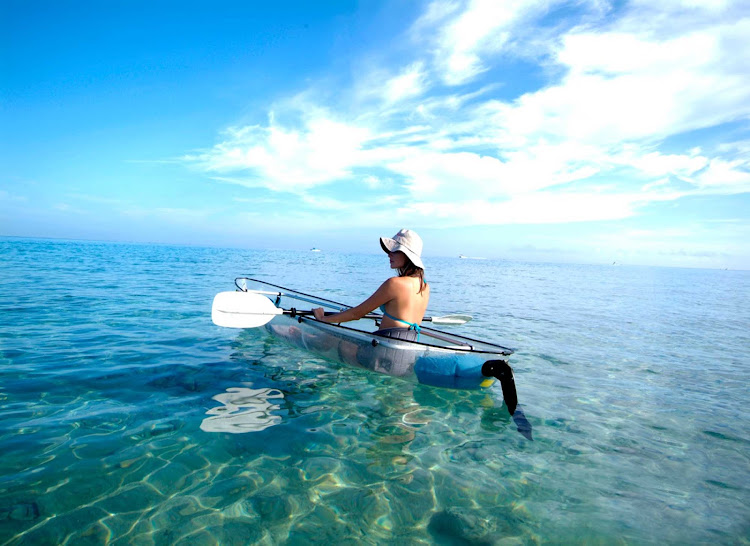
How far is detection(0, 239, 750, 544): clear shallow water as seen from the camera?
3.38 meters

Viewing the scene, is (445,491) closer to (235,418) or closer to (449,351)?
(449,351)

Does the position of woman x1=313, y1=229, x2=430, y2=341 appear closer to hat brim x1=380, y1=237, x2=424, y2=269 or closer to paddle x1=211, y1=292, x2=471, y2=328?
hat brim x1=380, y1=237, x2=424, y2=269

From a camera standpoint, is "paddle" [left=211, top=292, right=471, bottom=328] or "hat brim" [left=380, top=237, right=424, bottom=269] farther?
"paddle" [left=211, top=292, right=471, bottom=328]

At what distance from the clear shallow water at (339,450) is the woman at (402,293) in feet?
3.75

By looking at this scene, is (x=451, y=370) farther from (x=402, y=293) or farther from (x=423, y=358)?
(x=402, y=293)

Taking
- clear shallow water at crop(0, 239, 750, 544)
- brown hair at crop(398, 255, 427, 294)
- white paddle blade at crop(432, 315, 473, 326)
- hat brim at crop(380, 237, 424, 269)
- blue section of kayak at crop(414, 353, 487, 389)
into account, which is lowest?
clear shallow water at crop(0, 239, 750, 544)

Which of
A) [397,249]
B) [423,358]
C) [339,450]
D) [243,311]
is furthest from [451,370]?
[243,311]

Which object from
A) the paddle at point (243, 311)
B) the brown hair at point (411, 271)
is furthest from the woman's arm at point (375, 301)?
the paddle at point (243, 311)

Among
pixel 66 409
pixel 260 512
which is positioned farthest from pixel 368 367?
pixel 66 409

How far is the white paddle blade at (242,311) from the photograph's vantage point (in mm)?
7520

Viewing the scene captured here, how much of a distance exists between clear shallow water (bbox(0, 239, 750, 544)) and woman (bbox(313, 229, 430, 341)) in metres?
1.14

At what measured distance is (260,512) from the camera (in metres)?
3.46

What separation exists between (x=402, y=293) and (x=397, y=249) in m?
0.71

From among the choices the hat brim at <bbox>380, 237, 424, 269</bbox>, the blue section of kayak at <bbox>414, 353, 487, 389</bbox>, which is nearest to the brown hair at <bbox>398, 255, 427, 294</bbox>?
the hat brim at <bbox>380, 237, 424, 269</bbox>
